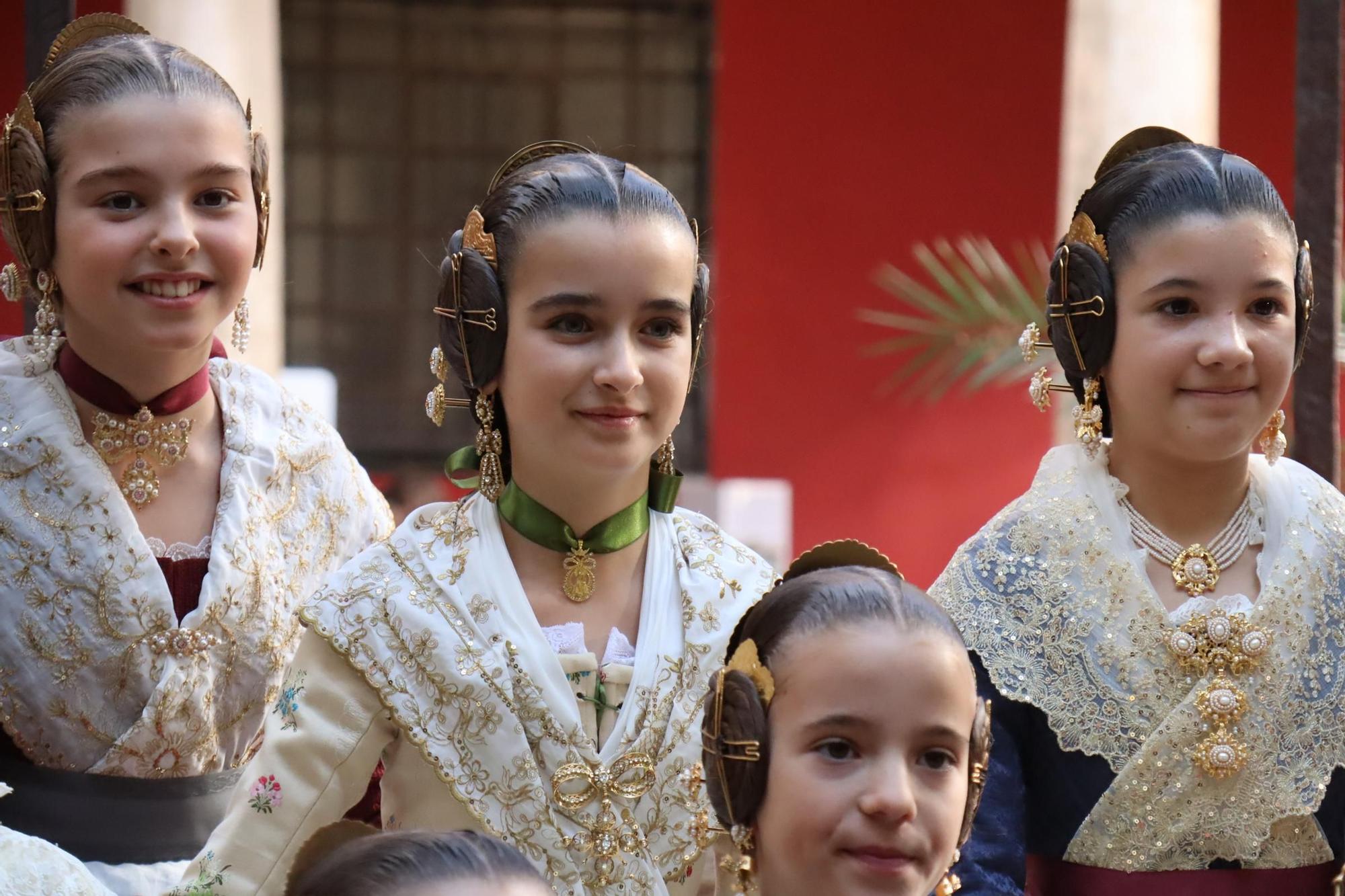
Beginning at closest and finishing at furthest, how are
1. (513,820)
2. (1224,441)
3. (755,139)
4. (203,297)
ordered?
(513,820) → (1224,441) → (203,297) → (755,139)

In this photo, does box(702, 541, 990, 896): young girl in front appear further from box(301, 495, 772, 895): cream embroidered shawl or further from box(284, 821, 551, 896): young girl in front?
box(284, 821, 551, 896): young girl in front

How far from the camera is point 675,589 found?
2.81 m

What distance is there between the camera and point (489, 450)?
2.83m

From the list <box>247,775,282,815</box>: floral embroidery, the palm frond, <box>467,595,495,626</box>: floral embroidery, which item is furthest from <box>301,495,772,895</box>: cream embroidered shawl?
the palm frond

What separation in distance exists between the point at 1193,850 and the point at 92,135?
6.56 ft

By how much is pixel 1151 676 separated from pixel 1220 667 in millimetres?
99

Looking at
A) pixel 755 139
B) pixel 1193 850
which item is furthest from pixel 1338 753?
pixel 755 139

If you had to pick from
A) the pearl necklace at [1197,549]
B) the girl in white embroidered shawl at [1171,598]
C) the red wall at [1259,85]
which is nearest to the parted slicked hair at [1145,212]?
the girl in white embroidered shawl at [1171,598]

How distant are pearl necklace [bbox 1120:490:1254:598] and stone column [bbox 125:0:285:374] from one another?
4.06 metres

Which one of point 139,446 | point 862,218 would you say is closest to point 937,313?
point 862,218

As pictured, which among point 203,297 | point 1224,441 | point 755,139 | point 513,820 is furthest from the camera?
point 755,139

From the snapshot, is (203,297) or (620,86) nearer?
(203,297)

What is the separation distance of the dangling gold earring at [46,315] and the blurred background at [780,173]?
428 centimetres

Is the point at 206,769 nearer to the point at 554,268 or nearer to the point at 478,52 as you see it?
the point at 554,268
